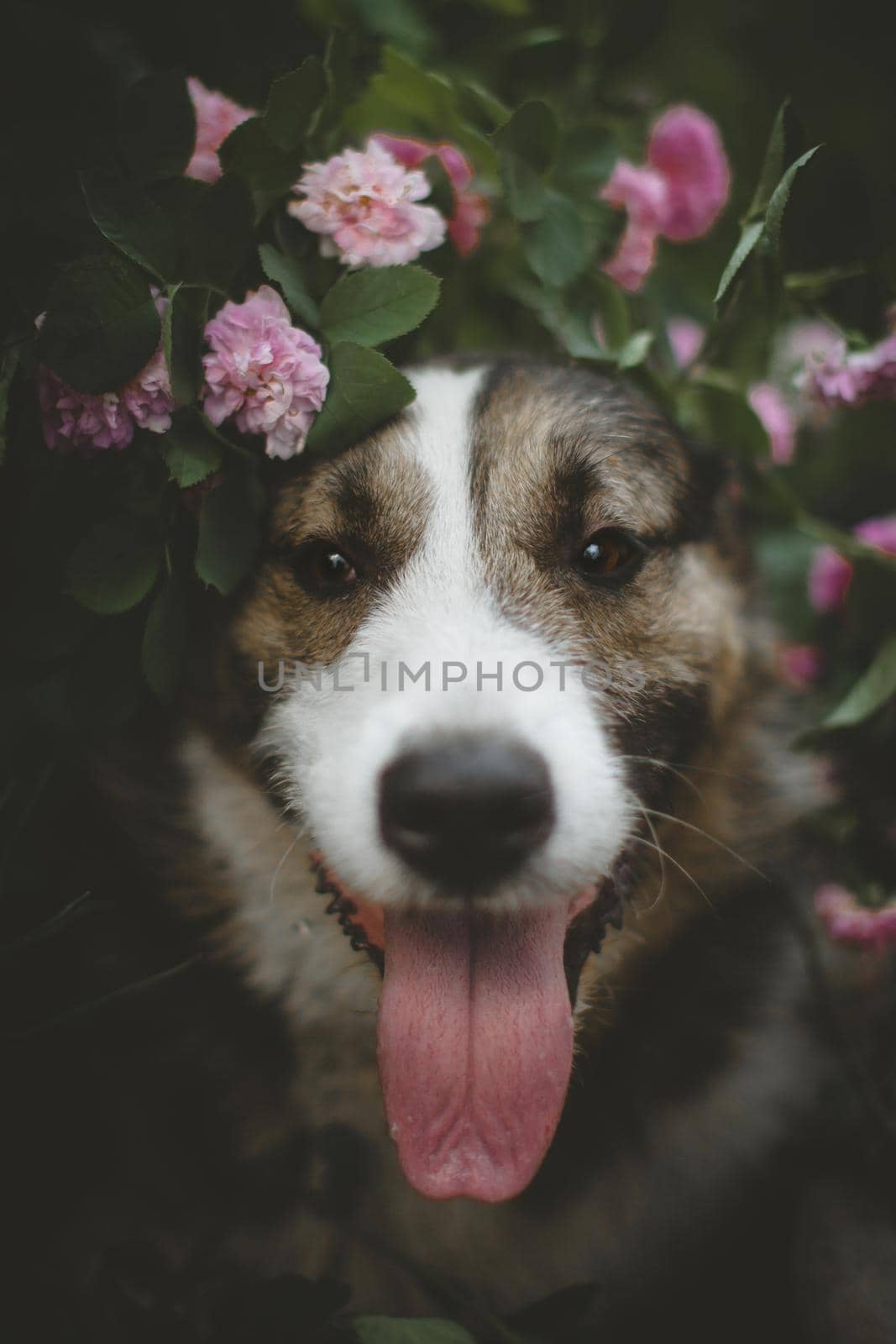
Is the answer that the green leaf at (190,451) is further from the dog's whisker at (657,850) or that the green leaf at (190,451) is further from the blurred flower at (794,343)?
the blurred flower at (794,343)

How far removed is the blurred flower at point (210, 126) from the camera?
183 centimetres

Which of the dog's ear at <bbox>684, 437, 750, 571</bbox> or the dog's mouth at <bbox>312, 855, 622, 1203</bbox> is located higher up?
the dog's ear at <bbox>684, 437, 750, 571</bbox>

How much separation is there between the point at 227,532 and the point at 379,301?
0.47m

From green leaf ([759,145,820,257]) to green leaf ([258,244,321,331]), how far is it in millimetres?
799

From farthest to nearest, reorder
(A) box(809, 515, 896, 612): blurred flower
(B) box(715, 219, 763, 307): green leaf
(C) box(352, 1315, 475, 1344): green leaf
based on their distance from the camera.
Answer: (A) box(809, 515, 896, 612): blurred flower, (B) box(715, 219, 763, 307): green leaf, (C) box(352, 1315, 475, 1344): green leaf

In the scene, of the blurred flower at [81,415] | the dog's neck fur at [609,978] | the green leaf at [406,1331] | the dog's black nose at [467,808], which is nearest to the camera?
the dog's black nose at [467,808]

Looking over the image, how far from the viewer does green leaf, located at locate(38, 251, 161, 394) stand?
5.10 ft

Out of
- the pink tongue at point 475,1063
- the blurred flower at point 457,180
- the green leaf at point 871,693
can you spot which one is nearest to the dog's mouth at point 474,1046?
the pink tongue at point 475,1063

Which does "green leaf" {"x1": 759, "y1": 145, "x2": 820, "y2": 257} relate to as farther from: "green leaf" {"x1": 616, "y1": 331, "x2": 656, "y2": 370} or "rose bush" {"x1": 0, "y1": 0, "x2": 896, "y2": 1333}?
"green leaf" {"x1": 616, "y1": 331, "x2": 656, "y2": 370}

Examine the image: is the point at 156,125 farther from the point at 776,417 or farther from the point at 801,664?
the point at 801,664

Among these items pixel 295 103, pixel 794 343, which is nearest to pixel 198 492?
pixel 295 103

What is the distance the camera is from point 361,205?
180 cm

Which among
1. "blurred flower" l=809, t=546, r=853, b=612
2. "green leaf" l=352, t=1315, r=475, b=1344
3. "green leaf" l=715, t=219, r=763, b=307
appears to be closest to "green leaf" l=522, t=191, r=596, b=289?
"green leaf" l=715, t=219, r=763, b=307

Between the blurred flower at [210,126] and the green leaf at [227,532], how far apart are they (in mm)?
532
